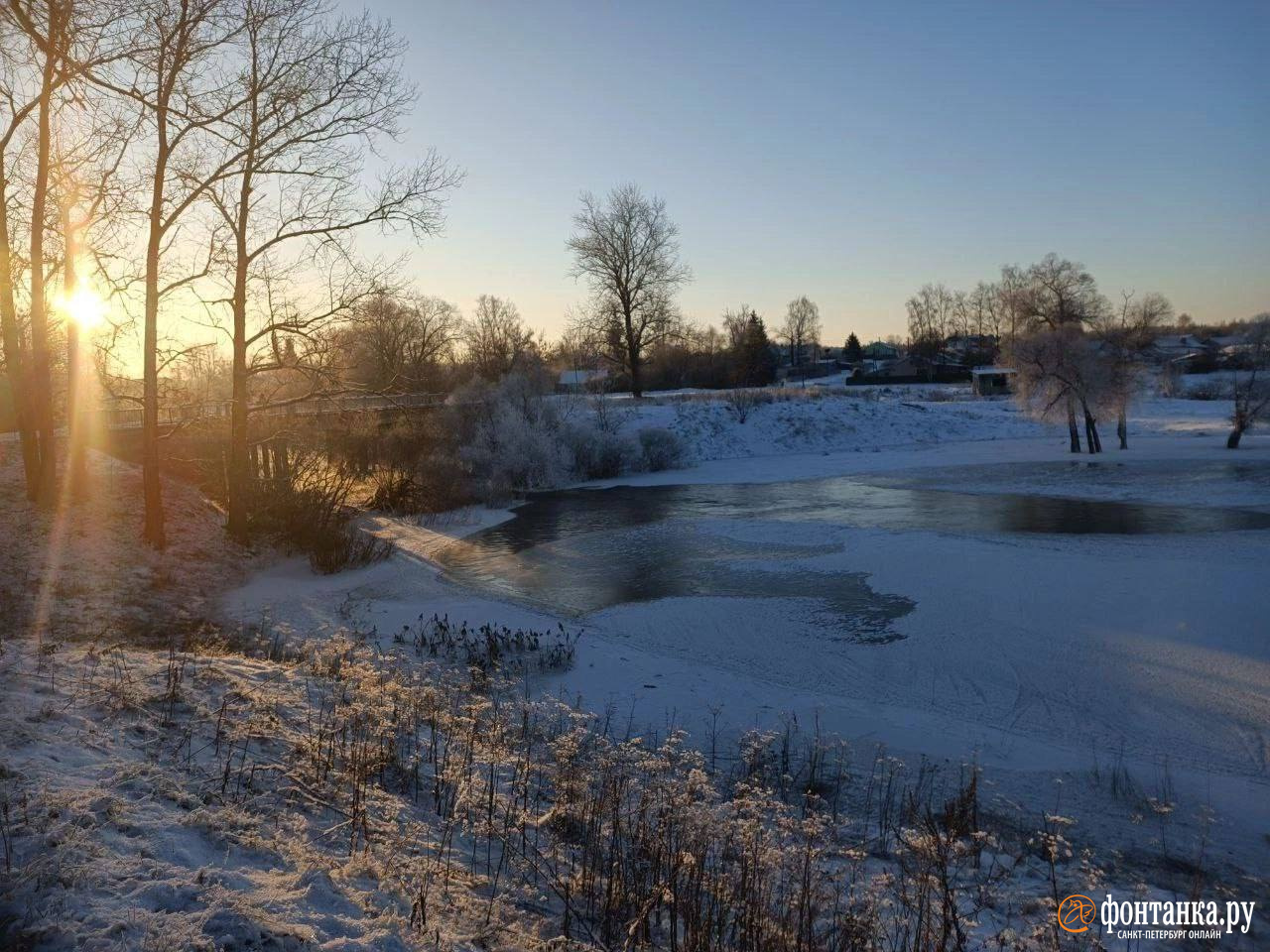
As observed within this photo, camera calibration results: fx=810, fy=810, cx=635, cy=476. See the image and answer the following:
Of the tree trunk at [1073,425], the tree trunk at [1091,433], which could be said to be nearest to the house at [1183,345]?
the tree trunk at [1091,433]

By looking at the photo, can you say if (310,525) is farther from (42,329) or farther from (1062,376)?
(1062,376)

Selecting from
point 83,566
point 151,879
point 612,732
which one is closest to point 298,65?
point 83,566

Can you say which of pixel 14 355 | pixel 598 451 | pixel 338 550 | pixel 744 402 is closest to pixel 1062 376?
pixel 744 402

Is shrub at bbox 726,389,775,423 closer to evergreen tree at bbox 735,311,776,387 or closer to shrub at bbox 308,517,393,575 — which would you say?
evergreen tree at bbox 735,311,776,387

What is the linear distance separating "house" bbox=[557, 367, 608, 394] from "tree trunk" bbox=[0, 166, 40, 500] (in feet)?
96.8

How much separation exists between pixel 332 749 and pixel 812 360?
118048mm

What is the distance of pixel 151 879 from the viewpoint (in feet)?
12.0

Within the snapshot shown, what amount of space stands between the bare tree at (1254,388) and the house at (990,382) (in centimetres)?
2023

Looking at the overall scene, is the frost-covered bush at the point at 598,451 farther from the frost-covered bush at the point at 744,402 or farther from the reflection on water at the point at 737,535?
the frost-covered bush at the point at 744,402

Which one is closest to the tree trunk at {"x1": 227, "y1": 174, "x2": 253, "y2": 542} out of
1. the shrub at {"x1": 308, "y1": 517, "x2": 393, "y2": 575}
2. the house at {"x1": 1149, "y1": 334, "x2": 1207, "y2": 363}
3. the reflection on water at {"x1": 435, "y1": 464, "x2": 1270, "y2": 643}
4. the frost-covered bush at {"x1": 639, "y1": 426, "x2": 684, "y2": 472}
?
the shrub at {"x1": 308, "y1": 517, "x2": 393, "y2": 575}

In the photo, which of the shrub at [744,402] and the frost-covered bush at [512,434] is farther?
the shrub at [744,402]

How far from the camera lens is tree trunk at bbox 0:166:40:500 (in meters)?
14.0

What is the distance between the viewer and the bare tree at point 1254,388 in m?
37.6

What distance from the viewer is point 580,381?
8150 cm
